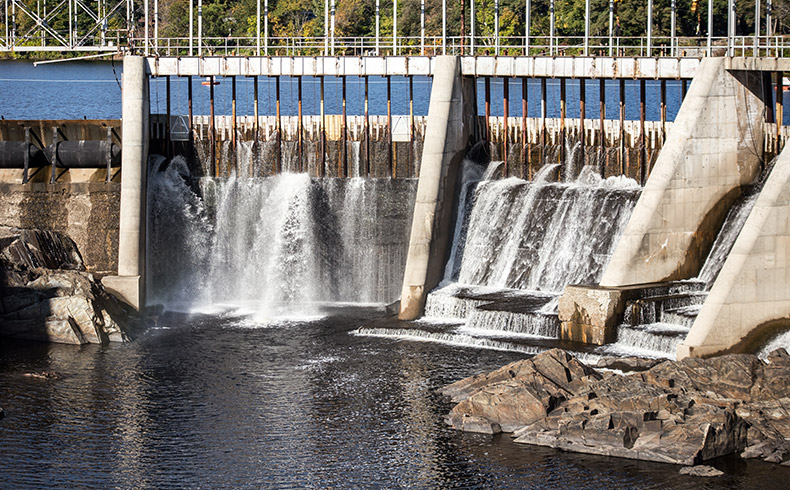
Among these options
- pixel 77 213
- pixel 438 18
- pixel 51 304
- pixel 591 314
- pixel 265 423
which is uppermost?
pixel 438 18

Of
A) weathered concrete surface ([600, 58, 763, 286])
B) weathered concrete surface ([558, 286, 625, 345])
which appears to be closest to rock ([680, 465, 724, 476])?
weathered concrete surface ([558, 286, 625, 345])

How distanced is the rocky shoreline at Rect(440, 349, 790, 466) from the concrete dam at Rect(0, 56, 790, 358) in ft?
14.2

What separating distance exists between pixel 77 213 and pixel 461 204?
17500 mm

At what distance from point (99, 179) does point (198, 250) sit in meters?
5.62

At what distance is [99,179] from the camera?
57.5 metres

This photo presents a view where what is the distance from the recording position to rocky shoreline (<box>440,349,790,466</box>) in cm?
3450

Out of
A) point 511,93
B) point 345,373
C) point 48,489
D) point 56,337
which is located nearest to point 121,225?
point 56,337

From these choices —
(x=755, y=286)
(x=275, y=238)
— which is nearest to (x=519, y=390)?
(x=755, y=286)

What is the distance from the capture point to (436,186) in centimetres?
5309

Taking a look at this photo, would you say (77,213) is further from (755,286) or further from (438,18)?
(438,18)

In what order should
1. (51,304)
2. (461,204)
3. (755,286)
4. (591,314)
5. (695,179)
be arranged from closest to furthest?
(755,286)
(591,314)
(695,179)
(51,304)
(461,204)

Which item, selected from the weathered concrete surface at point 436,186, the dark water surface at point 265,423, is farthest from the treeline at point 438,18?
the dark water surface at point 265,423

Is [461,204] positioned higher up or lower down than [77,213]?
higher up

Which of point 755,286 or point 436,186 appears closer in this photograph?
point 755,286
